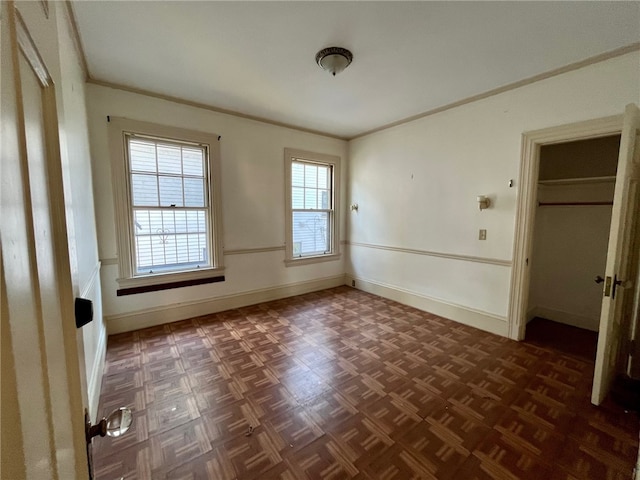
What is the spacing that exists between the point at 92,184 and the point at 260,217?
1.91 m

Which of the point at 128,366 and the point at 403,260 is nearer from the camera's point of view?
the point at 128,366

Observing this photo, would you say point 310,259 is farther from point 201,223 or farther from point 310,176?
point 201,223

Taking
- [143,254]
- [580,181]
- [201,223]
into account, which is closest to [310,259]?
[201,223]

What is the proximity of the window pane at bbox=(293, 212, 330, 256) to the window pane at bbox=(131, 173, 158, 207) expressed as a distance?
1.97 meters

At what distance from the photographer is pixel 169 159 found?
3.26 metres

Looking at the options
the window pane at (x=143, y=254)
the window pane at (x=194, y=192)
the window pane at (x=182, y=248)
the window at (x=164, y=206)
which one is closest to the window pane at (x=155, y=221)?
the window at (x=164, y=206)

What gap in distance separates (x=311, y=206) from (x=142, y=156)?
8.06 ft

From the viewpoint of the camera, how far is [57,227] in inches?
22.8

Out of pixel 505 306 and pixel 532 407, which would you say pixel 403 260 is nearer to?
pixel 505 306

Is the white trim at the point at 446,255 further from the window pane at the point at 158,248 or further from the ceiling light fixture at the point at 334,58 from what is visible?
the window pane at the point at 158,248

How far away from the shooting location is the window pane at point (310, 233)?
14.7 ft

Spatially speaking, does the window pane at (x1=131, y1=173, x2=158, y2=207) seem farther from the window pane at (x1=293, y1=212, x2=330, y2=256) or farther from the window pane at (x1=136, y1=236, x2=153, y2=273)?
the window pane at (x1=293, y1=212, x2=330, y2=256)

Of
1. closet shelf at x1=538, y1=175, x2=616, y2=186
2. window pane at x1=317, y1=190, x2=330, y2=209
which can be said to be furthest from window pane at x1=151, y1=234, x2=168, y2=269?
closet shelf at x1=538, y1=175, x2=616, y2=186

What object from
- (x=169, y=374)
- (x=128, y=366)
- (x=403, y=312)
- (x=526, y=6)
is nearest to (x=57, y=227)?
(x=169, y=374)
